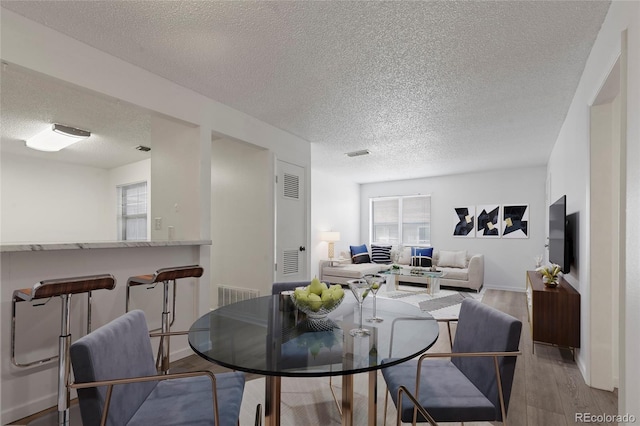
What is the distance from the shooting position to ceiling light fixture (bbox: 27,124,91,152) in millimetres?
4035

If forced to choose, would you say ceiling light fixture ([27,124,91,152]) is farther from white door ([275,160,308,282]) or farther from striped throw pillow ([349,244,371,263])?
striped throw pillow ([349,244,371,263])

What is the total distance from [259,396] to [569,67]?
3463mm

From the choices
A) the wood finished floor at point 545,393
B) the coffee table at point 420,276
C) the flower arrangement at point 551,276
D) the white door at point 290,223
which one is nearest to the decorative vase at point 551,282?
the flower arrangement at point 551,276

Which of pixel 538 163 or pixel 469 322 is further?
pixel 538 163

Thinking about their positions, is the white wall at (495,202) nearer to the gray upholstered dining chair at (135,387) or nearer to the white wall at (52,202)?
the gray upholstered dining chair at (135,387)

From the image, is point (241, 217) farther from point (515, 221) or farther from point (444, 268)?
point (515, 221)

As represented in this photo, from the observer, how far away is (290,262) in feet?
13.9

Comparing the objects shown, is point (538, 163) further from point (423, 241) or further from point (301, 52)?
point (301, 52)

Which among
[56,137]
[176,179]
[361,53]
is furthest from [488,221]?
[56,137]

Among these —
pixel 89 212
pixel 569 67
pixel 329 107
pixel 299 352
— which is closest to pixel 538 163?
pixel 569 67

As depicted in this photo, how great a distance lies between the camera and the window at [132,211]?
5902mm

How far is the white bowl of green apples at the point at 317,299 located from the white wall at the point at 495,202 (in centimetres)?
622

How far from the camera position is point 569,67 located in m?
2.61

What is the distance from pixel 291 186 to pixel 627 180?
334cm
